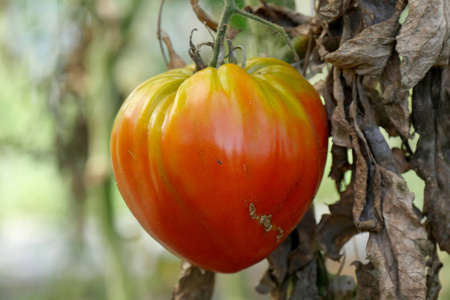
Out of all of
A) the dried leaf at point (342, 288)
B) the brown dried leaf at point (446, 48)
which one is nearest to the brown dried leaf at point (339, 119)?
the brown dried leaf at point (446, 48)

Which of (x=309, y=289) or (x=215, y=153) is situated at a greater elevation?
(x=215, y=153)

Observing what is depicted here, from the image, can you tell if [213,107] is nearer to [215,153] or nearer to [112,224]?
[215,153]

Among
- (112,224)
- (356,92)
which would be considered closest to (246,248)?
(356,92)

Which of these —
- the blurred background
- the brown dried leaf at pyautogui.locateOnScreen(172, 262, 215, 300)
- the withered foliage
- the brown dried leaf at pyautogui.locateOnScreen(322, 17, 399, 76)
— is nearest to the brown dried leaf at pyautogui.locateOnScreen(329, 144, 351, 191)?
the withered foliage

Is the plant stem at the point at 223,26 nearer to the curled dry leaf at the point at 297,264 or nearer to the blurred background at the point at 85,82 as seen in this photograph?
the curled dry leaf at the point at 297,264

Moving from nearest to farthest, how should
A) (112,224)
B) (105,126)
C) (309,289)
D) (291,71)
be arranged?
(291,71) → (309,289) → (105,126) → (112,224)

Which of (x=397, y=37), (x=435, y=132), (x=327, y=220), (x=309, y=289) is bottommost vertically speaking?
(x=309, y=289)

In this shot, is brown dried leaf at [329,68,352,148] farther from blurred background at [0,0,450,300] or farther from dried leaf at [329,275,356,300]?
blurred background at [0,0,450,300]
